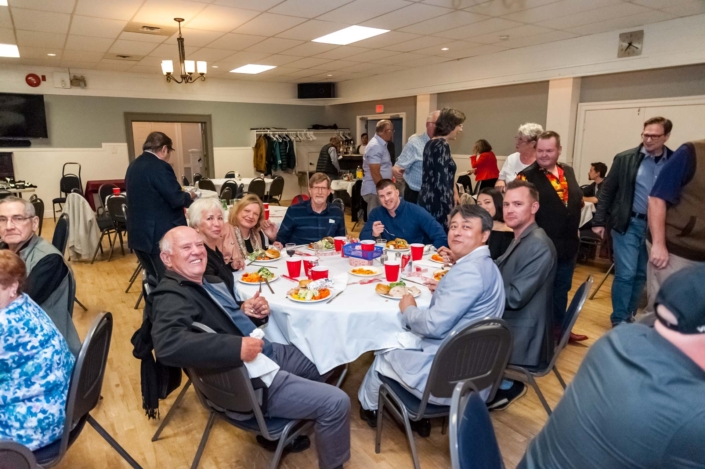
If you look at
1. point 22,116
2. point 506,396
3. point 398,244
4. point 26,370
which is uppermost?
point 22,116

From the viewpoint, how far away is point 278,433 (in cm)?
179

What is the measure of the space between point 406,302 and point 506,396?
1.02 meters

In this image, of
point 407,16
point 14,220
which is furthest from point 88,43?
point 14,220

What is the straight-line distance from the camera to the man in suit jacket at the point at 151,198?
141 inches

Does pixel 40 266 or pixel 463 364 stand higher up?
pixel 40 266

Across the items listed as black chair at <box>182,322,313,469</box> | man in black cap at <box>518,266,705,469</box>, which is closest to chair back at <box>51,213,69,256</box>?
black chair at <box>182,322,313,469</box>

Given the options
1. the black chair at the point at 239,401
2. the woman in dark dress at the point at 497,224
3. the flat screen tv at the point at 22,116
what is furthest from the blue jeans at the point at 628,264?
the flat screen tv at the point at 22,116

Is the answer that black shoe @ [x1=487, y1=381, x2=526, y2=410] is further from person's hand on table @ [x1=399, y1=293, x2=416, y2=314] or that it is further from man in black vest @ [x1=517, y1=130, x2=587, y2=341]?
person's hand on table @ [x1=399, y1=293, x2=416, y2=314]

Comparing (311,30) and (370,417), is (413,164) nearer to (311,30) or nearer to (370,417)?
(311,30)

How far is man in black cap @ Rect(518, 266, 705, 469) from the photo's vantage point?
0.76m

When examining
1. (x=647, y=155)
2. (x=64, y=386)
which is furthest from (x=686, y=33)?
(x=64, y=386)

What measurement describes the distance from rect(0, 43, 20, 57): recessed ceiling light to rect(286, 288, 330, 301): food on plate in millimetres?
7344

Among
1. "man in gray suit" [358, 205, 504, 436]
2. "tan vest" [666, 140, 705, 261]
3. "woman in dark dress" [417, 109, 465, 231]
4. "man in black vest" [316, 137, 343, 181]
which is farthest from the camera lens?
"man in black vest" [316, 137, 343, 181]

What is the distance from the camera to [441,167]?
159 inches
